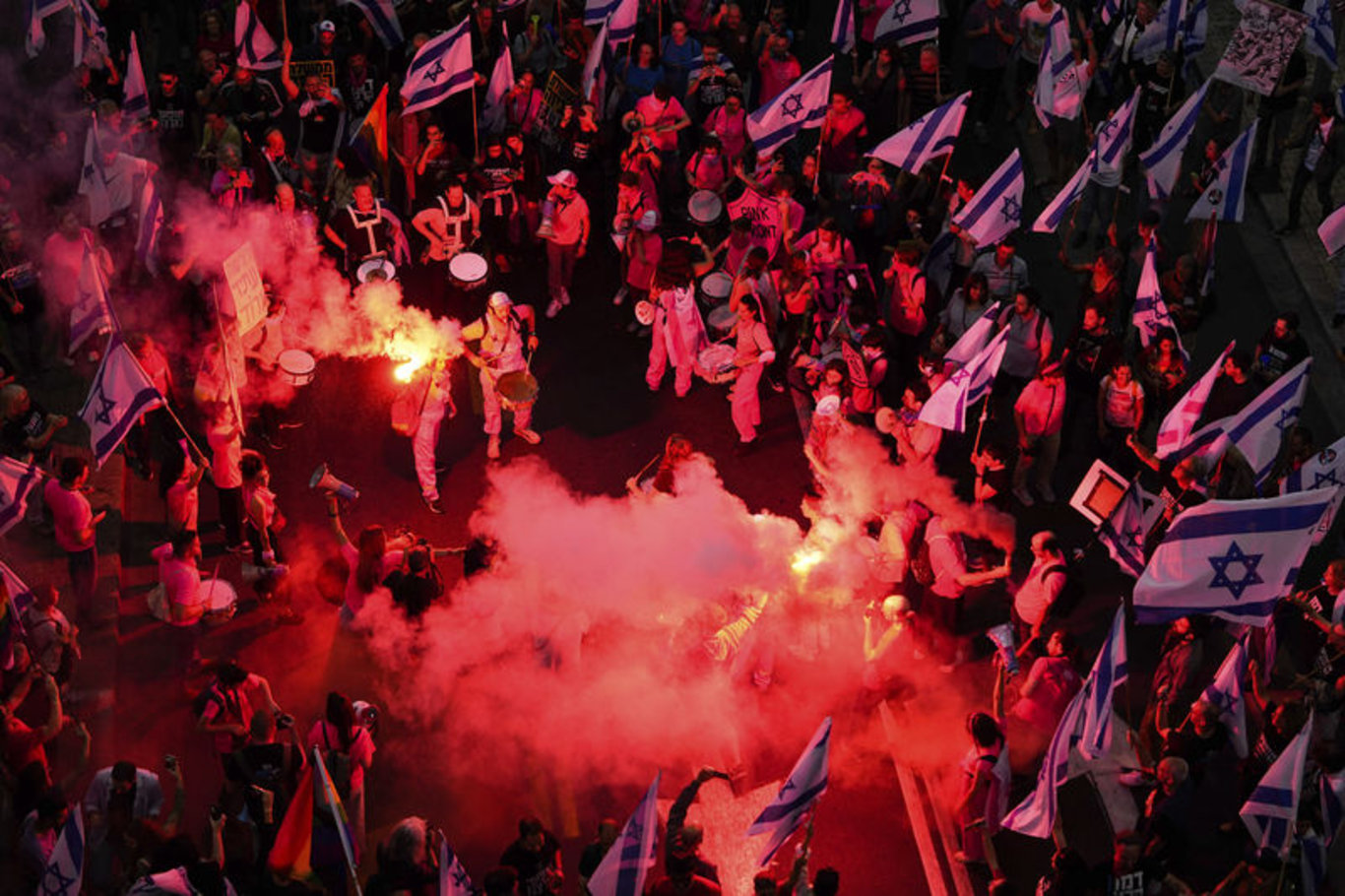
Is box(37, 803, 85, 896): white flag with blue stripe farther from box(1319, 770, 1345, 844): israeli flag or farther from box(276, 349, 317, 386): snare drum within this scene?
box(1319, 770, 1345, 844): israeli flag

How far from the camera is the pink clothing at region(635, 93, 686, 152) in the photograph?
19.3 m

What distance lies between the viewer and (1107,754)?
47.4ft

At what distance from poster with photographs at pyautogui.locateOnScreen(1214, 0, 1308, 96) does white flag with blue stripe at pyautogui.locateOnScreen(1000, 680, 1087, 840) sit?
8926 mm

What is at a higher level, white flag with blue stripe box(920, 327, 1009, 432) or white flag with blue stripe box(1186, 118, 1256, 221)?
white flag with blue stripe box(1186, 118, 1256, 221)

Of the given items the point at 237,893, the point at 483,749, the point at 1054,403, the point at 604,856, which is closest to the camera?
the point at 604,856

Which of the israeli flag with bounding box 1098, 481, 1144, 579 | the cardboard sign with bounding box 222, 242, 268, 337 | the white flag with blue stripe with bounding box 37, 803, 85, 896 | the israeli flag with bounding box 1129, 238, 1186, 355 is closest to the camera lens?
the white flag with blue stripe with bounding box 37, 803, 85, 896

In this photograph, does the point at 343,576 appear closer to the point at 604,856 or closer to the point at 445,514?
the point at 445,514

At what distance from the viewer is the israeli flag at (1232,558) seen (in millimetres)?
12406

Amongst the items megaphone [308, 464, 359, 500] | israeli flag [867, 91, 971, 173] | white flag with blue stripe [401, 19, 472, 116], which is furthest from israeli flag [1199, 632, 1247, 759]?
white flag with blue stripe [401, 19, 472, 116]

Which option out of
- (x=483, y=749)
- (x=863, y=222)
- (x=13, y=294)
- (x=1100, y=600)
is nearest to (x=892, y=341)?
(x=863, y=222)

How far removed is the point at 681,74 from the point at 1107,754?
10099mm

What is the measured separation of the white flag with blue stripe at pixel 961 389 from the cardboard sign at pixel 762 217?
3573 millimetres

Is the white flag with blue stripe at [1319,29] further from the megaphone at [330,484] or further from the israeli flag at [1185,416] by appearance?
the megaphone at [330,484]

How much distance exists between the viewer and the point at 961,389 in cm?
1502
